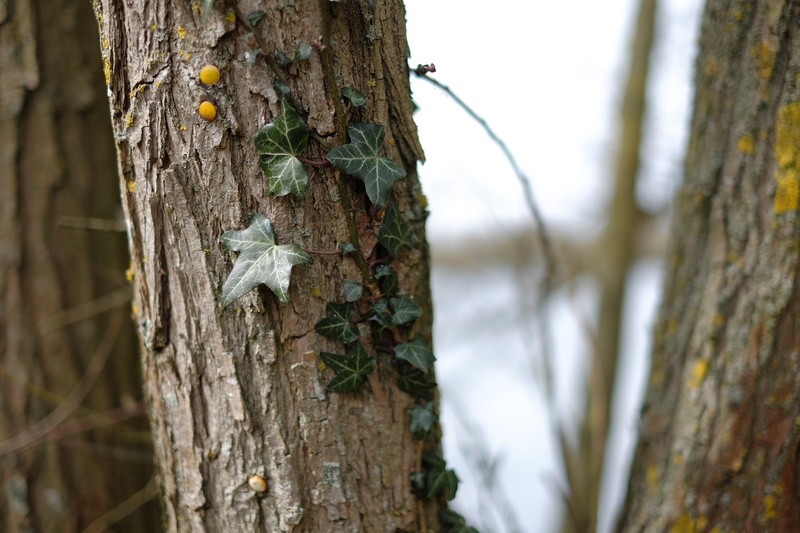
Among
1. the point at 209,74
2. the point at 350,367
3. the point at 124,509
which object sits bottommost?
the point at 124,509

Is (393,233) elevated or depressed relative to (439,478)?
elevated

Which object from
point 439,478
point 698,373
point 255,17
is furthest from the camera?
point 698,373

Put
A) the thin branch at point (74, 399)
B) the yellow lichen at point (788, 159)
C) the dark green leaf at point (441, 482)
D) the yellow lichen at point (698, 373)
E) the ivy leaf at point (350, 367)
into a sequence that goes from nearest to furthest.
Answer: the ivy leaf at point (350, 367) < the dark green leaf at point (441, 482) < the yellow lichen at point (788, 159) < the yellow lichen at point (698, 373) < the thin branch at point (74, 399)

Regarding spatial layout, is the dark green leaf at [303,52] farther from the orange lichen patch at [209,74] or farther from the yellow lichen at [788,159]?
the yellow lichen at [788,159]

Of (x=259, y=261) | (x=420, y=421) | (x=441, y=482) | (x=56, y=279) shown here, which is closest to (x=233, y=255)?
(x=259, y=261)

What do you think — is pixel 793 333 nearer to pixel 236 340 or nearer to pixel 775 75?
pixel 775 75

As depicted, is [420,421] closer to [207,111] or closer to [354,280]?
[354,280]

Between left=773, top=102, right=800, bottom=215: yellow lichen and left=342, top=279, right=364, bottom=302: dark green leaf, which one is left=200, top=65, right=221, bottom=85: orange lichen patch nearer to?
left=342, top=279, right=364, bottom=302: dark green leaf

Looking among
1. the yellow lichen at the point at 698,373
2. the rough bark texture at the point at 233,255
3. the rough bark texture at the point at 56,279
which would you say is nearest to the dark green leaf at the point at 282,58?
the rough bark texture at the point at 233,255

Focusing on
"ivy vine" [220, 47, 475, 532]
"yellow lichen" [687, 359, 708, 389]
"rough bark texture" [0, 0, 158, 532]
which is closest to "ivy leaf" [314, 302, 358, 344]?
"ivy vine" [220, 47, 475, 532]
